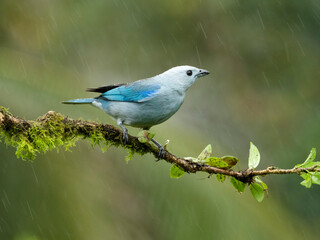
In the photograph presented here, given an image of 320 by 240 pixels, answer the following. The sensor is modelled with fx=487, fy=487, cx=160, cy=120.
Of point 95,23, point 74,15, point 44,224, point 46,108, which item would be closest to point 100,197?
point 44,224

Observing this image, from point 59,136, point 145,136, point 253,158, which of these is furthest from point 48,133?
point 253,158

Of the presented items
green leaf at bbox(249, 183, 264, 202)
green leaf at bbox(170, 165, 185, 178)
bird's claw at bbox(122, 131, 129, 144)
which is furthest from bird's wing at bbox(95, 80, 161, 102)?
green leaf at bbox(249, 183, 264, 202)

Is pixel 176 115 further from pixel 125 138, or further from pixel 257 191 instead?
pixel 257 191

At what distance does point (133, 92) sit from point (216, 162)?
7.36 ft

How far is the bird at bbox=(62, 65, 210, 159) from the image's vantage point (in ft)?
15.0

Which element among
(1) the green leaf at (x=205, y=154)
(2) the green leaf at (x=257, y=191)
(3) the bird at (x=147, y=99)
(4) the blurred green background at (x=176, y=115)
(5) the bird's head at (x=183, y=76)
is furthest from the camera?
(4) the blurred green background at (x=176, y=115)

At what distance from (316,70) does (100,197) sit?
241 inches

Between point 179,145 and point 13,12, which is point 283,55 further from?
point 13,12

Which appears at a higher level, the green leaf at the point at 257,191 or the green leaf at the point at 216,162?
the green leaf at the point at 216,162

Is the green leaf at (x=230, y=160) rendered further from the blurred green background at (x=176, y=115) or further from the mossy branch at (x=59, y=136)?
the blurred green background at (x=176, y=115)

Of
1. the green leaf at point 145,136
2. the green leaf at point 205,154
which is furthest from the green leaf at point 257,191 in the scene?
the green leaf at point 145,136

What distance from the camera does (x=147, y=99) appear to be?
468 cm

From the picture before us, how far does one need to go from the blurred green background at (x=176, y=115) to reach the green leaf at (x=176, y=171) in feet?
8.37

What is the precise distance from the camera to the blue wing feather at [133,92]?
4.76 meters
